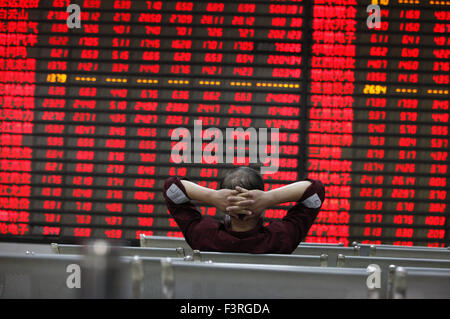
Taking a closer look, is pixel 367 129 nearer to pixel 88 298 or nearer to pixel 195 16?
pixel 195 16

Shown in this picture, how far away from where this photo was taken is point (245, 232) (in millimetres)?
2455

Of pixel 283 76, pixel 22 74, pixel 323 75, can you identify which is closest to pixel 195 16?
pixel 283 76

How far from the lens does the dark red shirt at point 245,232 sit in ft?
8.03
